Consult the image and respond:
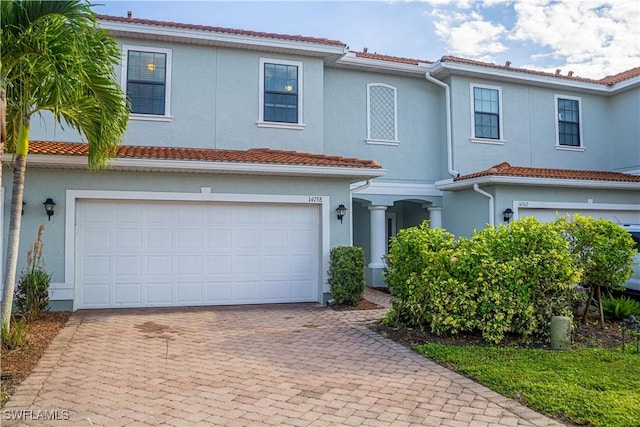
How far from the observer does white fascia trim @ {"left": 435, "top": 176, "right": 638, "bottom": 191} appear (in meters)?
12.3

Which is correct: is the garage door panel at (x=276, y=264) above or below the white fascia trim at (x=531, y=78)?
below

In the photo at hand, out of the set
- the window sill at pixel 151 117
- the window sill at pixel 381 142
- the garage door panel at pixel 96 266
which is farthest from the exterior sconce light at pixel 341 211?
the garage door panel at pixel 96 266

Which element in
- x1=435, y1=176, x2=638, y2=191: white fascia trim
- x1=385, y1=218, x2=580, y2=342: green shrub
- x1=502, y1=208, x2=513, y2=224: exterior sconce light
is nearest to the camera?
x1=385, y1=218, x2=580, y2=342: green shrub

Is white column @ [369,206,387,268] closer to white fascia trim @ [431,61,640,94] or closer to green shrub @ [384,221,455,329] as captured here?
white fascia trim @ [431,61,640,94]

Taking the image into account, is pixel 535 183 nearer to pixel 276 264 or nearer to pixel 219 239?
pixel 276 264

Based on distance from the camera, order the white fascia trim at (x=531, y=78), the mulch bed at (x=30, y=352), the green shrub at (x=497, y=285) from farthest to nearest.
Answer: the white fascia trim at (x=531, y=78) < the green shrub at (x=497, y=285) < the mulch bed at (x=30, y=352)

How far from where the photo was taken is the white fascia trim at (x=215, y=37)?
37.7 feet

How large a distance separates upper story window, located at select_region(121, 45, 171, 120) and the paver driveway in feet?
19.4

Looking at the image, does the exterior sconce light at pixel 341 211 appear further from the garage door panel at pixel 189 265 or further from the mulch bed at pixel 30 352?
the mulch bed at pixel 30 352

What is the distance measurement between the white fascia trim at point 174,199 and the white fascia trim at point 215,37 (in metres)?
4.26

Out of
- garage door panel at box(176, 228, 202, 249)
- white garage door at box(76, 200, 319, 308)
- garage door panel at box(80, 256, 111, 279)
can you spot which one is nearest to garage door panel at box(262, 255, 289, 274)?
white garage door at box(76, 200, 319, 308)

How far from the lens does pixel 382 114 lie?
1430 centimetres

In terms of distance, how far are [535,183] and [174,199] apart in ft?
Result: 30.8

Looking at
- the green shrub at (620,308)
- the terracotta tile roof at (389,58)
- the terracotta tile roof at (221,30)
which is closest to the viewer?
the green shrub at (620,308)
